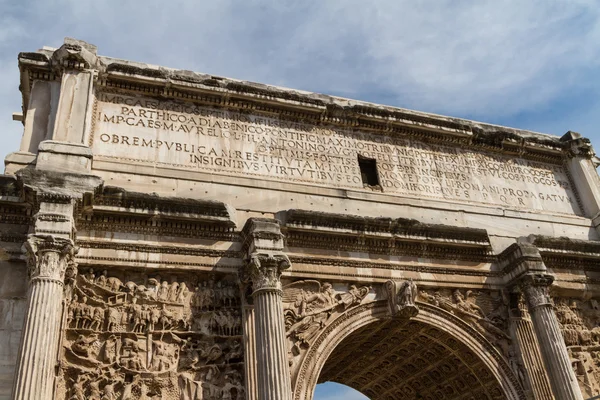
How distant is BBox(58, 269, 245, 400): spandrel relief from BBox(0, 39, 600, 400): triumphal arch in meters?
0.03

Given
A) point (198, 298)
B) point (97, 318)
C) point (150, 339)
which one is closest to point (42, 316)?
point (97, 318)

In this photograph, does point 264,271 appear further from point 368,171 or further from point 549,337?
point 549,337

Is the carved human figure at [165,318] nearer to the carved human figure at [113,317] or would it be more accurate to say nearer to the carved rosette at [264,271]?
the carved human figure at [113,317]

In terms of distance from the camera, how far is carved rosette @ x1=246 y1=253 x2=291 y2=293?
8398mm

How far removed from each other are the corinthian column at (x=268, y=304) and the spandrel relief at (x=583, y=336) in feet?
18.3

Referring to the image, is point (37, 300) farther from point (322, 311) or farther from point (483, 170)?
point (483, 170)

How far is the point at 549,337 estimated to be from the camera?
9.80m

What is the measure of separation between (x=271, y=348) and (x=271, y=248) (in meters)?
1.43

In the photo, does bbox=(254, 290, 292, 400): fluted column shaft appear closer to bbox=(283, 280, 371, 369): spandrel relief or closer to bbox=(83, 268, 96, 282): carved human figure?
bbox=(283, 280, 371, 369): spandrel relief

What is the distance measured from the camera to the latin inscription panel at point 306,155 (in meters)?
9.69

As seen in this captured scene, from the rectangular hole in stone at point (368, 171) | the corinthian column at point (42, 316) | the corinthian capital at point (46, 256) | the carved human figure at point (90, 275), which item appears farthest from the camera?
the rectangular hole in stone at point (368, 171)

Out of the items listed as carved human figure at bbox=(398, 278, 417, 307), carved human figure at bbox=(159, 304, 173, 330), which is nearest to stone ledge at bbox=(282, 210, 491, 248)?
carved human figure at bbox=(398, 278, 417, 307)

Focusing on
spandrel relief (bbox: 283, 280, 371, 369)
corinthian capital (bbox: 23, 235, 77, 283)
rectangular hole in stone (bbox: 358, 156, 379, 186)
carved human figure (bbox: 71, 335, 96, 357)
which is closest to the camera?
corinthian capital (bbox: 23, 235, 77, 283)

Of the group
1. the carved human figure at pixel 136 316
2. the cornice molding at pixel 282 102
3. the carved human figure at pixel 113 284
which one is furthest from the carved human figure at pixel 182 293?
the cornice molding at pixel 282 102
